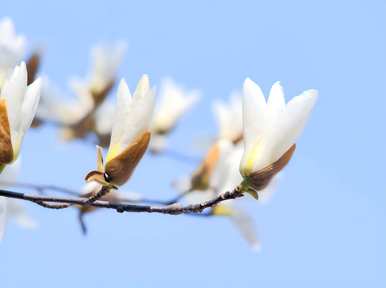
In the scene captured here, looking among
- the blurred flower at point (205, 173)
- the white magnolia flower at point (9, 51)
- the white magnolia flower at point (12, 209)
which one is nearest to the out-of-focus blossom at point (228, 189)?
the blurred flower at point (205, 173)

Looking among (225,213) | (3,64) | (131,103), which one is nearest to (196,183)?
(225,213)

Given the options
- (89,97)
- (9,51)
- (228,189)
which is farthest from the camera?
(89,97)

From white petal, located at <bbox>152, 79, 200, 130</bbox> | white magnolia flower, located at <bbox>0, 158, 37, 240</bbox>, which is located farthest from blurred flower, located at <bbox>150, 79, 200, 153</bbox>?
white magnolia flower, located at <bbox>0, 158, 37, 240</bbox>

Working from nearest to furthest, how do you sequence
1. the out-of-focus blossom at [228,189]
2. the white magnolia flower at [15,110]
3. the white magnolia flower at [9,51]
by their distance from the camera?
the white magnolia flower at [15,110]
the white magnolia flower at [9,51]
the out-of-focus blossom at [228,189]

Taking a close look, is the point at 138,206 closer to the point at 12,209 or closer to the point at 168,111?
the point at 12,209

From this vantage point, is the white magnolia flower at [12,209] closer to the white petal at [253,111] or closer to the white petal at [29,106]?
the white petal at [29,106]

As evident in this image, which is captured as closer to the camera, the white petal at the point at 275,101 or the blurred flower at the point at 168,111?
the white petal at the point at 275,101

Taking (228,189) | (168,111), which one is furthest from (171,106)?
(228,189)

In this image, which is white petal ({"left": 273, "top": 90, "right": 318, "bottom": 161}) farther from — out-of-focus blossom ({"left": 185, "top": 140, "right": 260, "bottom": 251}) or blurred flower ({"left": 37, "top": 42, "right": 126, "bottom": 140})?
blurred flower ({"left": 37, "top": 42, "right": 126, "bottom": 140})
